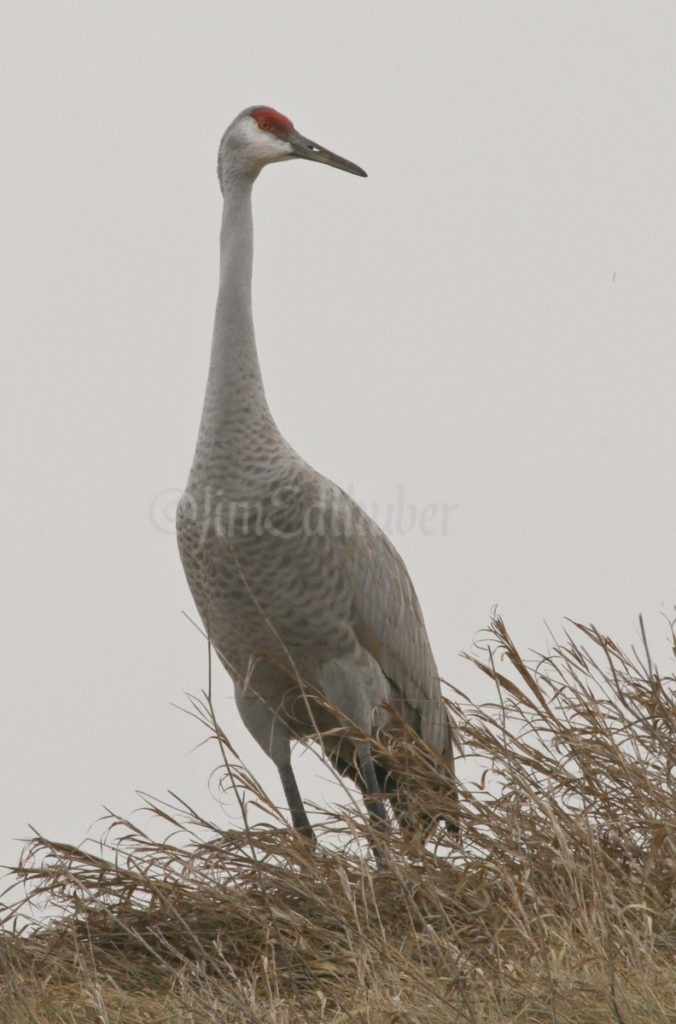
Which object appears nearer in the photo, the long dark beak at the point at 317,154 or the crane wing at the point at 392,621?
the crane wing at the point at 392,621

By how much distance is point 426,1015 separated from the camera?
2.83 meters

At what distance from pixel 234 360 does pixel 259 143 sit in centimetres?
84

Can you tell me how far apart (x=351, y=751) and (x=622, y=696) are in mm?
1382

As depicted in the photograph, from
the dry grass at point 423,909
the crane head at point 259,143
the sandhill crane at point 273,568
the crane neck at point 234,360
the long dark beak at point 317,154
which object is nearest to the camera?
the dry grass at point 423,909

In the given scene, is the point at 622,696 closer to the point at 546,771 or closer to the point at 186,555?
the point at 546,771

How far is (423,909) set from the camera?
3512 mm

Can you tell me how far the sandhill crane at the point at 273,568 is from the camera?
4.76m

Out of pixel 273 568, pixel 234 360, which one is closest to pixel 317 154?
pixel 234 360

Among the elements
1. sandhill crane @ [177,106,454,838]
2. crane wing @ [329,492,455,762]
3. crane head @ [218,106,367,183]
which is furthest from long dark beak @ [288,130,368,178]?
crane wing @ [329,492,455,762]

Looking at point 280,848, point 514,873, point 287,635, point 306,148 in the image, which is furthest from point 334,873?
point 306,148

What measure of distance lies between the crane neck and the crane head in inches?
8.5

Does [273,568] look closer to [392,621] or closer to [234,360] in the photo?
[392,621]

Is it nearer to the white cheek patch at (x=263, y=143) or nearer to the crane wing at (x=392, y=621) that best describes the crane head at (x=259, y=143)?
the white cheek patch at (x=263, y=143)

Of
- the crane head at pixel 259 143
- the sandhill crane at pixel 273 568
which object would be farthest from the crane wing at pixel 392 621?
the crane head at pixel 259 143
